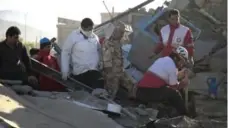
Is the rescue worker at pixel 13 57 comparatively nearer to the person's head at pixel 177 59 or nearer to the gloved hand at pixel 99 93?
the gloved hand at pixel 99 93

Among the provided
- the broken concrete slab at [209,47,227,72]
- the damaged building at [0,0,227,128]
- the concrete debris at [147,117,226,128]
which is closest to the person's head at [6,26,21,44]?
the damaged building at [0,0,227,128]

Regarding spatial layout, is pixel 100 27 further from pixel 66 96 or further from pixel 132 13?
pixel 66 96

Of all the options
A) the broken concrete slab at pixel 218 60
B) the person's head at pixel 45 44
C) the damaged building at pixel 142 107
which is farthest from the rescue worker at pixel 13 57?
the broken concrete slab at pixel 218 60

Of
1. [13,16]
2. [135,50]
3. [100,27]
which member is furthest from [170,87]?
[13,16]

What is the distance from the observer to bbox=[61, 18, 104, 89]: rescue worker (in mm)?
7043

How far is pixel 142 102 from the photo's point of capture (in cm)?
661

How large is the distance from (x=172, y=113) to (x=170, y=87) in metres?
0.34

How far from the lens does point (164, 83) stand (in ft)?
20.6

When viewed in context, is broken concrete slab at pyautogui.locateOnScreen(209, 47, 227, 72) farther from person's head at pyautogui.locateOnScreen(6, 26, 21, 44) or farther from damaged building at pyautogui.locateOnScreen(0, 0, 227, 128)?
person's head at pyautogui.locateOnScreen(6, 26, 21, 44)

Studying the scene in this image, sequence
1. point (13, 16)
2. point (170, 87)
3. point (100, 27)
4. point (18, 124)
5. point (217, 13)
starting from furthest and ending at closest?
point (13, 16) < point (100, 27) < point (217, 13) < point (170, 87) < point (18, 124)

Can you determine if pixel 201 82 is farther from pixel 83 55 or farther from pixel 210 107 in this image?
pixel 83 55

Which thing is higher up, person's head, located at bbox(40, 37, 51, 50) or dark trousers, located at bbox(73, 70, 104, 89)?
person's head, located at bbox(40, 37, 51, 50)

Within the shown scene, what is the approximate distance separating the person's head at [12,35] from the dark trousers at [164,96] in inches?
67.4

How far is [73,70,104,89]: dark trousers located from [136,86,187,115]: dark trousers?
0.97m
